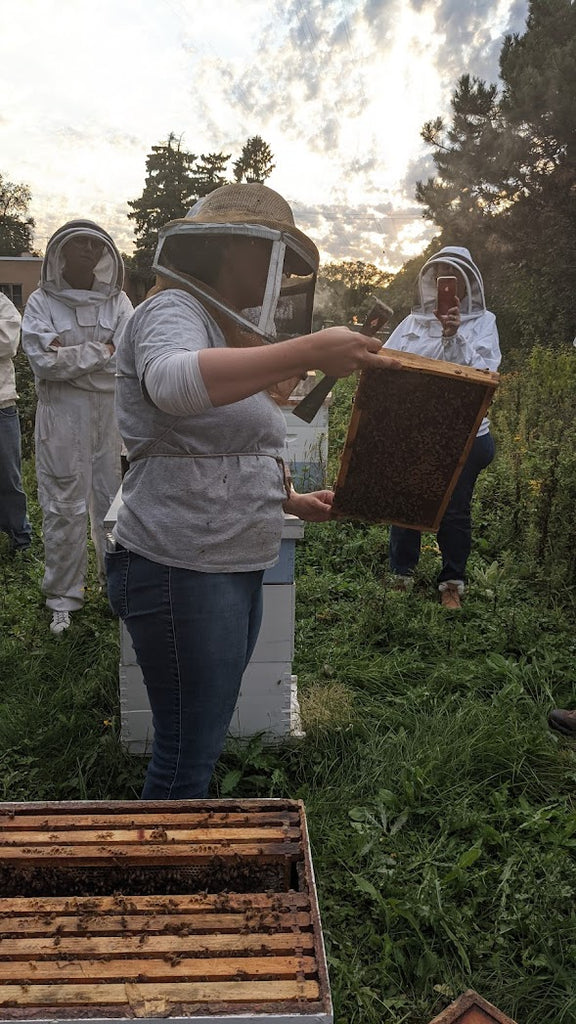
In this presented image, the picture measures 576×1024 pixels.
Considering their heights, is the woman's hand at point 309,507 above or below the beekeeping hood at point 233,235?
below

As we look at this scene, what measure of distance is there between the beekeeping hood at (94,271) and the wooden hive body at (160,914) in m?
3.35

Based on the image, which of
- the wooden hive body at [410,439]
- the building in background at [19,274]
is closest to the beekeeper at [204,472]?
the wooden hive body at [410,439]

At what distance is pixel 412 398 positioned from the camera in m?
2.73

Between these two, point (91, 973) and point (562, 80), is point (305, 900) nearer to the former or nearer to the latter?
point (91, 973)

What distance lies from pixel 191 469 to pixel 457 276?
3.20m

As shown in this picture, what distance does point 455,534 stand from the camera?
462 centimetres

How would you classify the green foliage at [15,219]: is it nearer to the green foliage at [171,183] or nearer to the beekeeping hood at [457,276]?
the green foliage at [171,183]

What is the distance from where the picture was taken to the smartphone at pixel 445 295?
13.6 feet

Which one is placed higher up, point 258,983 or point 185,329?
point 185,329

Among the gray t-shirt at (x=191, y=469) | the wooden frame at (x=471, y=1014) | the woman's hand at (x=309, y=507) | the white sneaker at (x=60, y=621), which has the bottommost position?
the white sneaker at (x=60, y=621)

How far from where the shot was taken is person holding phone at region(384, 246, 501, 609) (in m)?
4.33

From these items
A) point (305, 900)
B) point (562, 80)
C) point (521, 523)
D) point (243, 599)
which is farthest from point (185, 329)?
point (562, 80)

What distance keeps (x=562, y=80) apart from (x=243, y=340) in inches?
736

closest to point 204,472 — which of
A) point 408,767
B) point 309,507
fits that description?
point 309,507
